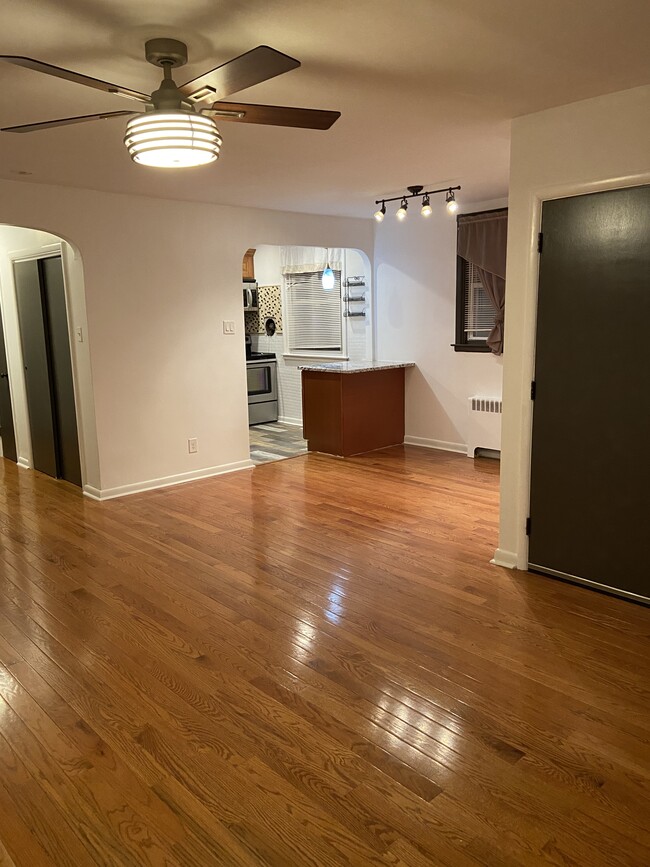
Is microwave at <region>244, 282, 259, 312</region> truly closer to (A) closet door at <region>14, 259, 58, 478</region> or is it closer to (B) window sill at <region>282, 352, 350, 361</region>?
(B) window sill at <region>282, 352, 350, 361</region>

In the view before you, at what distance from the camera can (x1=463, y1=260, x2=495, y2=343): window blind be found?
240 inches

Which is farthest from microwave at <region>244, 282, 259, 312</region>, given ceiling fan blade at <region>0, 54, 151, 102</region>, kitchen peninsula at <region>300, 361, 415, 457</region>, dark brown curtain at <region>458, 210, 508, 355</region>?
ceiling fan blade at <region>0, 54, 151, 102</region>

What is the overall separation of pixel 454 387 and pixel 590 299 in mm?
3388

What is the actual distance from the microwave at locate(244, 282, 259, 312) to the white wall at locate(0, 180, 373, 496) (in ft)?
8.23

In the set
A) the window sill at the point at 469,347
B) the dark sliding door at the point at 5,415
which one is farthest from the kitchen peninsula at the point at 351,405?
the dark sliding door at the point at 5,415

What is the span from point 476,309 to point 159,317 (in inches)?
119

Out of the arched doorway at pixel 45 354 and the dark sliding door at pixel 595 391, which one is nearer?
the dark sliding door at pixel 595 391

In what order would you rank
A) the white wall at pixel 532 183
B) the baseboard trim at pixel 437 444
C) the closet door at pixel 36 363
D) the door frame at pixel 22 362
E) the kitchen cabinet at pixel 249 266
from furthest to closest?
the kitchen cabinet at pixel 249 266
the baseboard trim at pixel 437 444
the closet door at pixel 36 363
the door frame at pixel 22 362
the white wall at pixel 532 183

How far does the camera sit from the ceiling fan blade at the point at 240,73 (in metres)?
1.79

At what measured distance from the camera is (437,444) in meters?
6.73

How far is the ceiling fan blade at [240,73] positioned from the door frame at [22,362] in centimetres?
312

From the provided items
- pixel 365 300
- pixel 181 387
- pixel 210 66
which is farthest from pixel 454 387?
pixel 210 66

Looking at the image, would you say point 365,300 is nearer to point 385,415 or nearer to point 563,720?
point 385,415

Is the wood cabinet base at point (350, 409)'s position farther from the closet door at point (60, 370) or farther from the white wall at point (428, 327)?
the closet door at point (60, 370)
